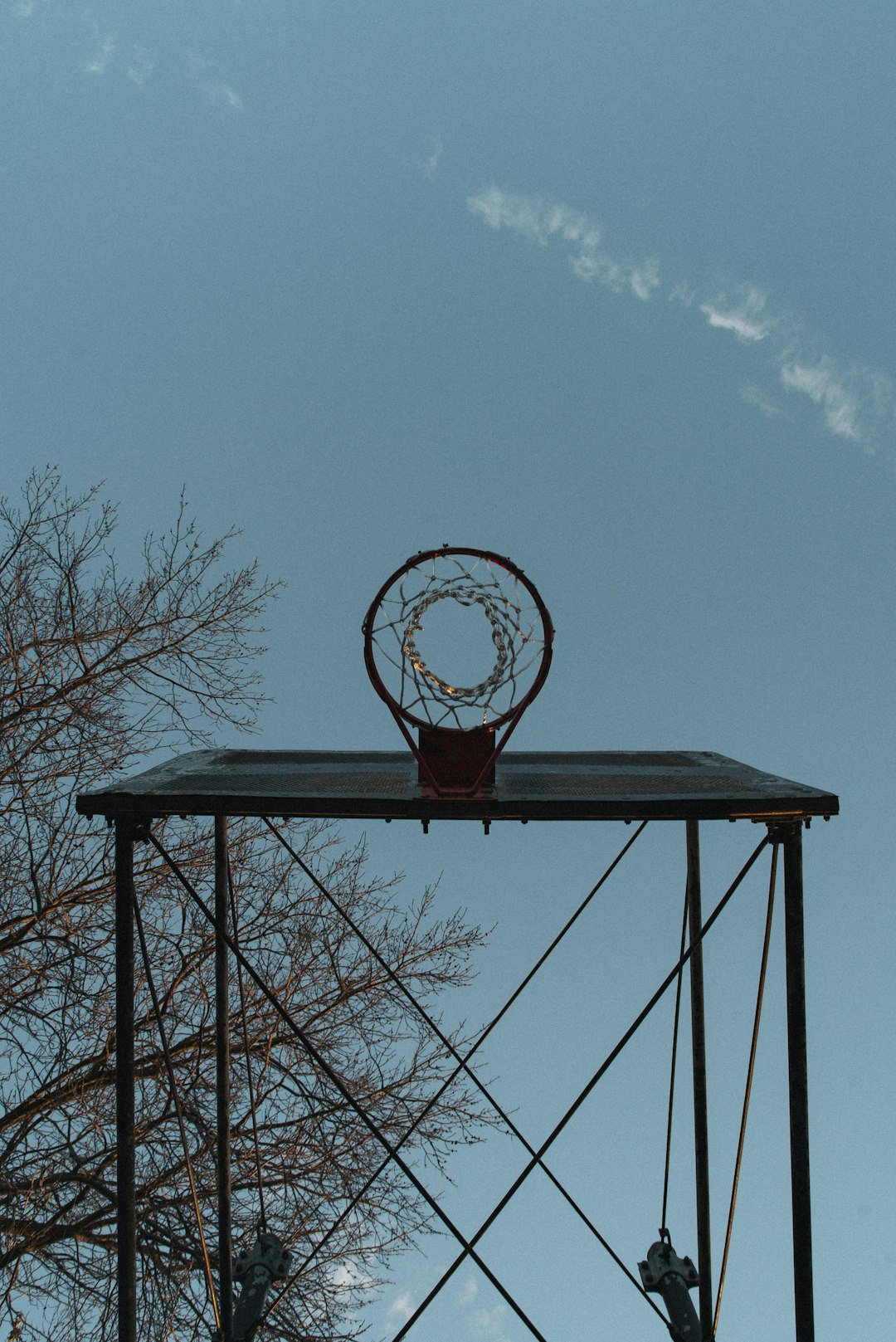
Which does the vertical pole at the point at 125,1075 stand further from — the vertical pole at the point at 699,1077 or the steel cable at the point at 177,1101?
the vertical pole at the point at 699,1077

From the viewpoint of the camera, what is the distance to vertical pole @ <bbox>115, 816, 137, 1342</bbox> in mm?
4125

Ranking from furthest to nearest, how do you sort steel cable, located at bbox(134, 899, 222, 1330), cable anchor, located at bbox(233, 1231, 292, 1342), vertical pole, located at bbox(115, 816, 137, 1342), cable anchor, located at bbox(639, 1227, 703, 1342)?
cable anchor, located at bbox(639, 1227, 703, 1342)
cable anchor, located at bbox(233, 1231, 292, 1342)
steel cable, located at bbox(134, 899, 222, 1330)
vertical pole, located at bbox(115, 816, 137, 1342)

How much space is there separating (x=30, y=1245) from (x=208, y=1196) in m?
1.81

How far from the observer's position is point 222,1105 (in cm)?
551

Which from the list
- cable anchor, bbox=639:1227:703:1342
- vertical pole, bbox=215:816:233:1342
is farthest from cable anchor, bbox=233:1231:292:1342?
cable anchor, bbox=639:1227:703:1342

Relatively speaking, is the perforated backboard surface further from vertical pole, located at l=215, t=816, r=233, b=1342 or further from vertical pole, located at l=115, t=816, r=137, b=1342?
vertical pole, located at l=215, t=816, r=233, b=1342

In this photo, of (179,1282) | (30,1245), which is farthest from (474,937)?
(30,1245)

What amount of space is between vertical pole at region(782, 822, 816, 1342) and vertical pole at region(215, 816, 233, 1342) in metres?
3.09

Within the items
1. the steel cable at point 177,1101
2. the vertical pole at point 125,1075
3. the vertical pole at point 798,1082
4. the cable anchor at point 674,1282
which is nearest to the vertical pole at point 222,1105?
the steel cable at point 177,1101

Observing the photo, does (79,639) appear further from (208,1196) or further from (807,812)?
(807,812)

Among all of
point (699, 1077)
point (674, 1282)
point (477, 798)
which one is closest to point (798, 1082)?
point (699, 1077)

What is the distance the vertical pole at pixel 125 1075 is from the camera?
412cm

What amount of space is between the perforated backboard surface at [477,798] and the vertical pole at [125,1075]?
0.30m

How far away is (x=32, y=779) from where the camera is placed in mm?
9258
